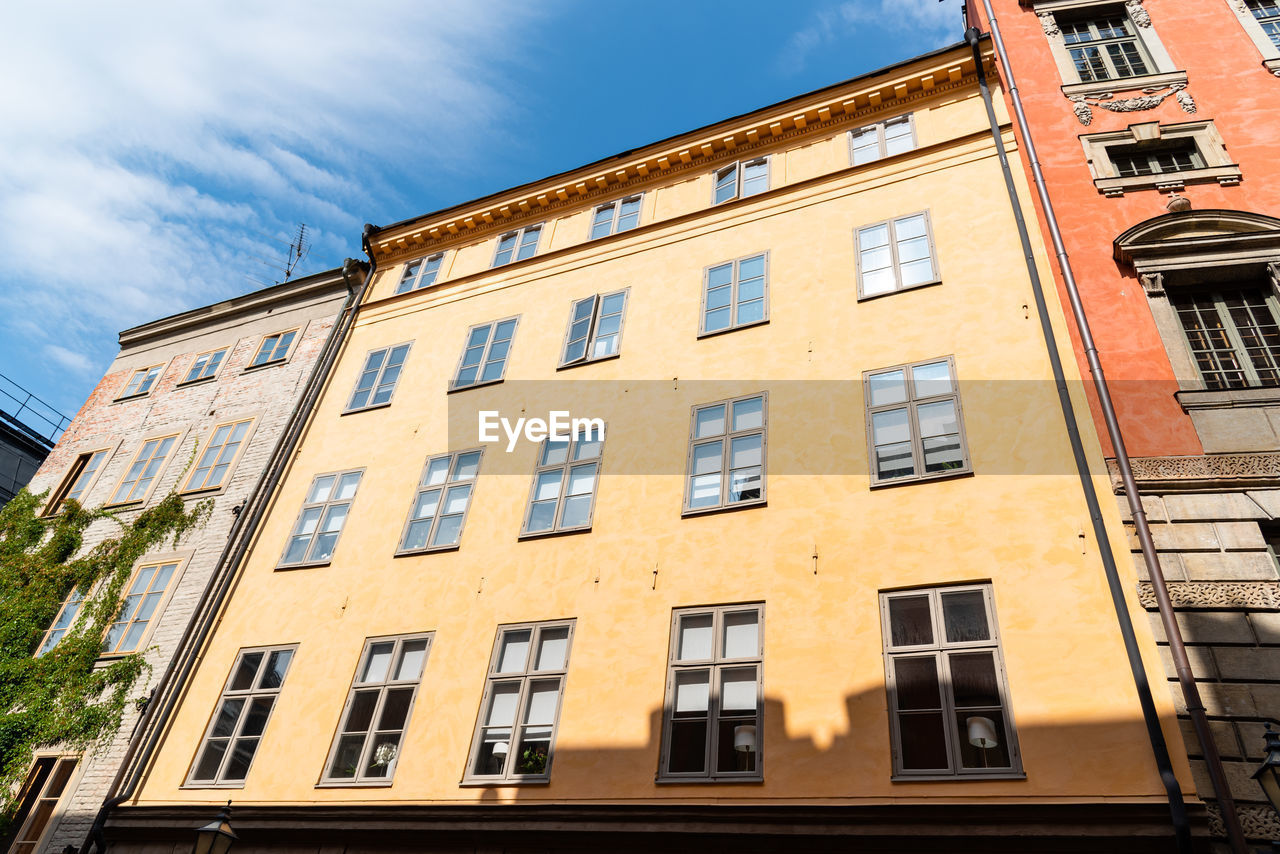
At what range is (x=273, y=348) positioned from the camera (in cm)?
2080

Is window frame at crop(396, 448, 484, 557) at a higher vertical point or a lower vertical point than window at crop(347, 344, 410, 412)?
lower

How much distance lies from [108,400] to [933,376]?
21.1 meters

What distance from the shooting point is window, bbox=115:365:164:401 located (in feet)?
72.4

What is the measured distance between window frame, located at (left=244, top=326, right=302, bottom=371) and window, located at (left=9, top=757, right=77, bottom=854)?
30.7 ft

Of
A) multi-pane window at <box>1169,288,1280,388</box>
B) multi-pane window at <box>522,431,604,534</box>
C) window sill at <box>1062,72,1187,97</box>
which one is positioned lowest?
multi-pane window at <box>522,431,604,534</box>

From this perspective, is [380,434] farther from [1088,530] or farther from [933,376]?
[1088,530]

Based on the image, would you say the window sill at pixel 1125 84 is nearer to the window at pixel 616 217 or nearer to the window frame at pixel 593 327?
the window at pixel 616 217

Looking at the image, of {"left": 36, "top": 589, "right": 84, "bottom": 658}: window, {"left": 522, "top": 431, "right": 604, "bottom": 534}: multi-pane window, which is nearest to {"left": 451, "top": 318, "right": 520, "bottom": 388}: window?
{"left": 522, "top": 431, "right": 604, "bottom": 534}: multi-pane window

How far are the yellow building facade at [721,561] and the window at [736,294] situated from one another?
0.24 ft

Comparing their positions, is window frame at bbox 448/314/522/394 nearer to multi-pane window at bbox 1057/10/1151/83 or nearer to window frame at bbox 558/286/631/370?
window frame at bbox 558/286/631/370

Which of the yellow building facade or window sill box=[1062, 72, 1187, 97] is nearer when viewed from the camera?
the yellow building facade

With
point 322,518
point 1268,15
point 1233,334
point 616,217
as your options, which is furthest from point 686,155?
point 1268,15

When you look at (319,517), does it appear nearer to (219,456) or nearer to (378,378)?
(378,378)

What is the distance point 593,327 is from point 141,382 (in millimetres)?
13761
